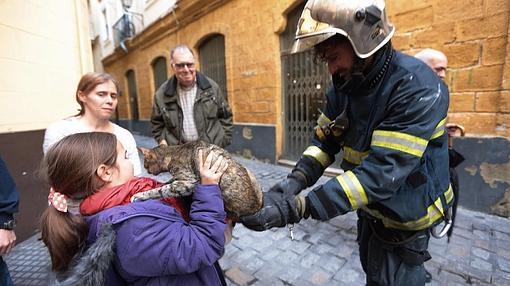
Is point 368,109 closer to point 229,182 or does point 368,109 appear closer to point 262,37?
point 229,182

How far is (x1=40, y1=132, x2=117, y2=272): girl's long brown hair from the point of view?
108cm

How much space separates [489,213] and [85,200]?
4.68m

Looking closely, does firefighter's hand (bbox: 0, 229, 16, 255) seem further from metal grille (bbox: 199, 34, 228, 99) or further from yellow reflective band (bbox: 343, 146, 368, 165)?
metal grille (bbox: 199, 34, 228, 99)

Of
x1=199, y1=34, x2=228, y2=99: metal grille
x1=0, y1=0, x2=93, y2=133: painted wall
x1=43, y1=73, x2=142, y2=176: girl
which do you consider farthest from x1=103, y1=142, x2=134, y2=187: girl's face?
x1=199, y1=34, x2=228, y2=99: metal grille

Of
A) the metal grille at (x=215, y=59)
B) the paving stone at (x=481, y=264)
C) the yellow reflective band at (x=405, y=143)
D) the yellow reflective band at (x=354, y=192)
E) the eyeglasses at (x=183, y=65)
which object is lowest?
the paving stone at (x=481, y=264)

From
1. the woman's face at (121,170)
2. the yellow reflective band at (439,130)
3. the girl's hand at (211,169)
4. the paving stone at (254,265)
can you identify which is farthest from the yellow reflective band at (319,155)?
the paving stone at (254,265)

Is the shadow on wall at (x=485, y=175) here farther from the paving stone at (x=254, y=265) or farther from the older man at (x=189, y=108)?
the older man at (x=189, y=108)

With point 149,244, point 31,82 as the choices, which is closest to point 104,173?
point 149,244

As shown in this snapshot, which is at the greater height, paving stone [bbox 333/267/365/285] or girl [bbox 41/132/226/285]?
girl [bbox 41/132/226/285]

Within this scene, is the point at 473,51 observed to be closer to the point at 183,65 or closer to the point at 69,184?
the point at 183,65

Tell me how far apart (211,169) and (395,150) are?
0.84 m

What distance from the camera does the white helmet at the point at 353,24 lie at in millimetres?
1352

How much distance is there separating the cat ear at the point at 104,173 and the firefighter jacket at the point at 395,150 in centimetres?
94

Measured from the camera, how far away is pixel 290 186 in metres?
1.75
